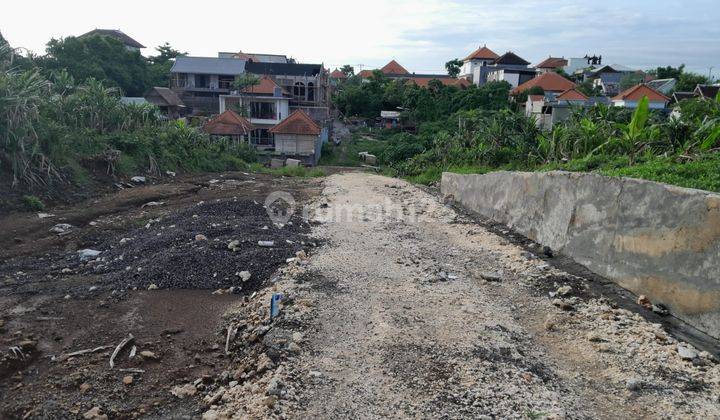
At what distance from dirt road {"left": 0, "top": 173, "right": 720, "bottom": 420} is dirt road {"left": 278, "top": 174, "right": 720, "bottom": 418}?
0.02 meters

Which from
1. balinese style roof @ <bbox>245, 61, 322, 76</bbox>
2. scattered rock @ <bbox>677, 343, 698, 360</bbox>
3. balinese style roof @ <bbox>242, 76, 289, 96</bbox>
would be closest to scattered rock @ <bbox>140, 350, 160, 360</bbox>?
scattered rock @ <bbox>677, 343, 698, 360</bbox>

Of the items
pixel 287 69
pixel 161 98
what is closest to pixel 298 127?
pixel 161 98

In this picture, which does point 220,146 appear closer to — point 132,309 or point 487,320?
point 132,309

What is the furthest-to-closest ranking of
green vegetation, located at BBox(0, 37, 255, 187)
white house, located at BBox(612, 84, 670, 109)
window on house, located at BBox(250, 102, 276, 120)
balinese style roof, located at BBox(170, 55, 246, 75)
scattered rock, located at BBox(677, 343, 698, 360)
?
balinese style roof, located at BBox(170, 55, 246, 75), window on house, located at BBox(250, 102, 276, 120), white house, located at BBox(612, 84, 670, 109), green vegetation, located at BBox(0, 37, 255, 187), scattered rock, located at BBox(677, 343, 698, 360)

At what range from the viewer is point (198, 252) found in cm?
747

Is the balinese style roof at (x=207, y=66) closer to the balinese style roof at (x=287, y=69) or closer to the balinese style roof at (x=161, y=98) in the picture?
the balinese style roof at (x=287, y=69)

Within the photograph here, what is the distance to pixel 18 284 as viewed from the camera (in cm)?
674

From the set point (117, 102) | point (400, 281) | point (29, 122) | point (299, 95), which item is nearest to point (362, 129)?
point (299, 95)

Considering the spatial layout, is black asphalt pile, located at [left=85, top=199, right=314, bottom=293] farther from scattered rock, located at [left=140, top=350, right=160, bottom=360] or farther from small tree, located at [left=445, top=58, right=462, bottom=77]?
small tree, located at [left=445, top=58, right=462, bottom=77]

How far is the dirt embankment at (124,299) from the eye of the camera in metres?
4.29

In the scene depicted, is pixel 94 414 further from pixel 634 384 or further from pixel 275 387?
pixel 634 384

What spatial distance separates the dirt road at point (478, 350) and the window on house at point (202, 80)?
3944 centimetres

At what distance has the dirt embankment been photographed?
429 centimetres

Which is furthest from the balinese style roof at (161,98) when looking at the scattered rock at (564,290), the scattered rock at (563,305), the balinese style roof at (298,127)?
the scattered rock at (563,305)
